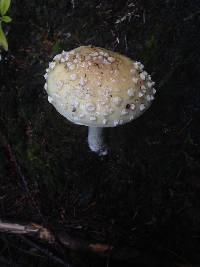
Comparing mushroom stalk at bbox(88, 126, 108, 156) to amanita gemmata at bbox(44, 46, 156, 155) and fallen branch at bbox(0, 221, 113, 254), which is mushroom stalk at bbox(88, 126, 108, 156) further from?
fallen branch at bbox(0, 221, 113, 254)

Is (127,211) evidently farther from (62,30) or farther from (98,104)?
(62,30)

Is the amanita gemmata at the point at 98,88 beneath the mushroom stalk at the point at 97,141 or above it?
above

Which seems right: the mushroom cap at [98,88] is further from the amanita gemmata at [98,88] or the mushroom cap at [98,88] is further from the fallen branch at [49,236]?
the fallen branch at [49,236]

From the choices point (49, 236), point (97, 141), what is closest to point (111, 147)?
point (97, 141)

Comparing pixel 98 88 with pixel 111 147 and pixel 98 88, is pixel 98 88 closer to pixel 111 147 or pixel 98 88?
pixel 98 88

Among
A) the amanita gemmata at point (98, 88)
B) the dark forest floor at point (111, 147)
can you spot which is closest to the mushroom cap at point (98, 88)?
the amanita gemmata at point (98, 88)
